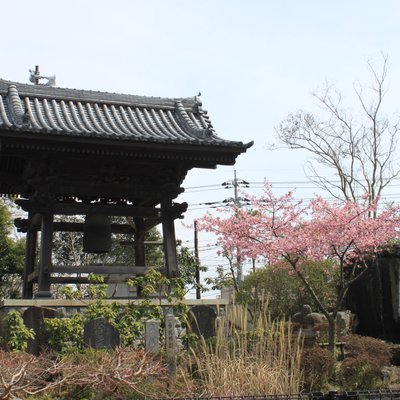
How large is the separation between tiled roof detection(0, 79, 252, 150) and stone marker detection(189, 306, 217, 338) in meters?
2.38

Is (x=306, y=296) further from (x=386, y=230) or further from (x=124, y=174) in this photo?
(x=124, y=174)

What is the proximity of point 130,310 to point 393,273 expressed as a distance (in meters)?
7.26

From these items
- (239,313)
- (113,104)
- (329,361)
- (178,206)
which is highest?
(113,104)

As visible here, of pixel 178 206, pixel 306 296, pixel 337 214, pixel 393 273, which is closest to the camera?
pixel 178 206

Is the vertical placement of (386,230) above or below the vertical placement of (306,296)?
above

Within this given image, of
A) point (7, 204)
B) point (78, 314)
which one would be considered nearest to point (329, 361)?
point (78, 314)

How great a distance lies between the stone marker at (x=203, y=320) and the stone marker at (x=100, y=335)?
1246 mm

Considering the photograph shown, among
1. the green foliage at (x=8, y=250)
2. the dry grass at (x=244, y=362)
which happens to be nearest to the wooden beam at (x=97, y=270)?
the dry grass at (x=244, y=362)

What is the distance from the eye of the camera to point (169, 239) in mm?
9898

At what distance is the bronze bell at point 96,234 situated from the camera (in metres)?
9.90

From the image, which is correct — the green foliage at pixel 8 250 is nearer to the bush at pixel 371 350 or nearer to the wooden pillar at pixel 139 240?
the wooden pillar at pixel 139 240

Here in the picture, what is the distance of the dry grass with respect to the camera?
7.00 meters

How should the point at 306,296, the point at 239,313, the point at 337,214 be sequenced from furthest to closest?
the point at 306,296
the point at 337,214
the point at 239,313

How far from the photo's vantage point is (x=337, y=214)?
35.6ft
